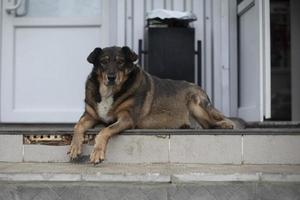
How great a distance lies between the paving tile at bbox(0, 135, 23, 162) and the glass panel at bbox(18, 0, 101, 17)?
6.38ft

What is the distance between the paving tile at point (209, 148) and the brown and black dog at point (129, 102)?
1.45ft

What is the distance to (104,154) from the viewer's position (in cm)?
411

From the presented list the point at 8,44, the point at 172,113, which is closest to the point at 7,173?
the point at 172,113

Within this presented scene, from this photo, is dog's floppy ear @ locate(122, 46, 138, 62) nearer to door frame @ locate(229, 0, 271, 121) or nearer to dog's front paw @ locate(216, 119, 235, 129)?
dog's front paw @ locate(216, 119, 235, 129)

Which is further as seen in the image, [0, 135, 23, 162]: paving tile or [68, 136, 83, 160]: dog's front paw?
[0, 135, 23, 162]: paving tile

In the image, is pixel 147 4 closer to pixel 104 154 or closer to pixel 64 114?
pixel 64 114

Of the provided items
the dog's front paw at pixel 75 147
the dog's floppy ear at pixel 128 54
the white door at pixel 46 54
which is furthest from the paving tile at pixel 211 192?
the white door at pixel 46 54

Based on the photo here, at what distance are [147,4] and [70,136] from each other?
2009mm

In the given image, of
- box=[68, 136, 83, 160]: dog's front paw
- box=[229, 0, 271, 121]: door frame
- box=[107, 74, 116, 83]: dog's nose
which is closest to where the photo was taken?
box=[68, 136, 83, 160]: dog's front paw

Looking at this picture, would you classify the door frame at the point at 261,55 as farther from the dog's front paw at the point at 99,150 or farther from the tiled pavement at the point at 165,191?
the dog's front paw at the point at 99,150

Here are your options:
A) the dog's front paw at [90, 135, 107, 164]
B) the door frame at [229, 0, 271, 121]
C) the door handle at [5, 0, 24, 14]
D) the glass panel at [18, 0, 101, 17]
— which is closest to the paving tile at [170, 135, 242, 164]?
the dog's front paw at [90, 135, 107, 164]

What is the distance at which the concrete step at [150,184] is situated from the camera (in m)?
3.75

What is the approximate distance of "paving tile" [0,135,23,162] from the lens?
4.39 meters

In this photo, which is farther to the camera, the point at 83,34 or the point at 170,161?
the point at 83,34
